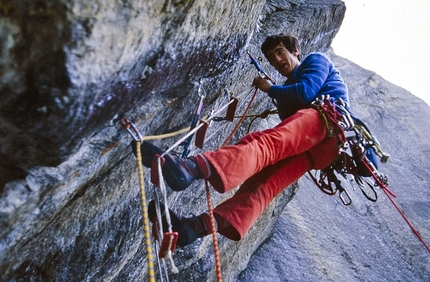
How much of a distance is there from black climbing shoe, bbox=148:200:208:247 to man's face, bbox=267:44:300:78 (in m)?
1.70

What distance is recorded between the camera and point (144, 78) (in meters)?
1.70

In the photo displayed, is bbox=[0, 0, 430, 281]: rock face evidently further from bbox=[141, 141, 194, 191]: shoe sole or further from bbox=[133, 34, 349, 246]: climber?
bbox=[133, 34, 349, 246]: climber

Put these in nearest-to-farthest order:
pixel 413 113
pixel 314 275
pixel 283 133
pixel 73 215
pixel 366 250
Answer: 1. pixel 73 215
2. pixel 283 133
3. pixel 314 275
4. pixel 366 250
5. pixel 413 113

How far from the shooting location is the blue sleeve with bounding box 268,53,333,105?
2.61 meters

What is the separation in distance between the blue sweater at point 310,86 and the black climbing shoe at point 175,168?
119 centimetres

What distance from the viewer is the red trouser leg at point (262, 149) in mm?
1862

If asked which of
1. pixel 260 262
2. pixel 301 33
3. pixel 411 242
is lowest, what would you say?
pixel 411 242

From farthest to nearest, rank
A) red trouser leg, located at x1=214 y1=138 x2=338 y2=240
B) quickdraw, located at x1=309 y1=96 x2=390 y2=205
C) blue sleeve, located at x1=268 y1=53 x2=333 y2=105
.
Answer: blue sleeve, located at x1=268 y1=53 x2=333 y2=105 → quickdraw, located at x1=309 y1=96 x2=390 y2=205 → red trouser leg, located at x1=214 y1=138 x2=338 y2=240

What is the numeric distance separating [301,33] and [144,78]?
402 centimetres

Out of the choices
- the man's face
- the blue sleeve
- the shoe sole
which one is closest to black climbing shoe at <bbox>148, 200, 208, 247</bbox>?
the shoe sole

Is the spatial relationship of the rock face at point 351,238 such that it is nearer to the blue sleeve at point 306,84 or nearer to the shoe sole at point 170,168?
the blue sleeve at point 306,84

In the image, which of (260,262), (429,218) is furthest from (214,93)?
(429,218)

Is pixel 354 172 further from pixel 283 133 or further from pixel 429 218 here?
pixel 429 218

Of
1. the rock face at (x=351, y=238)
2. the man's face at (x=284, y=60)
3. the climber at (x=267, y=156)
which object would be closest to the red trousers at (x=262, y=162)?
the climber at (x=267, y=156)
